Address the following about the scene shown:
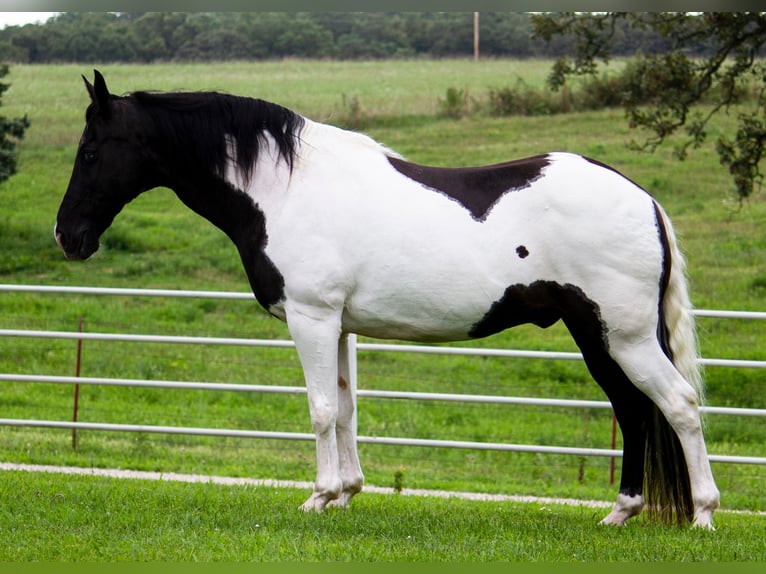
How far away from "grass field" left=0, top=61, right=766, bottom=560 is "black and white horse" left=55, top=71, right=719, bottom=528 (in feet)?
2.54

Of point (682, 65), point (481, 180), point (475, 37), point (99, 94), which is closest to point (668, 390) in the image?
point (481, 180)

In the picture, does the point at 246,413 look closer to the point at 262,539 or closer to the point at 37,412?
the point at 37,412

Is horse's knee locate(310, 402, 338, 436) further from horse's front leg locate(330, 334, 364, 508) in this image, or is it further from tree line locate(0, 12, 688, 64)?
tree line locate(0, 12, 688, 64)

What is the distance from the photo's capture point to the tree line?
67.2 feet

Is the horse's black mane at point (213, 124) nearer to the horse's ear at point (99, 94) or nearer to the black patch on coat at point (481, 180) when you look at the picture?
the horse's ear at point (99, 94)

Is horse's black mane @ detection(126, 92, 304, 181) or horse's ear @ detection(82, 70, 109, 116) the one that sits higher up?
horse's ear @ detection(82, 70, 109, 116)

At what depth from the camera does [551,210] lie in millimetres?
5367

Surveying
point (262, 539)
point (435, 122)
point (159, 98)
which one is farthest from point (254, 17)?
point (262, 539)

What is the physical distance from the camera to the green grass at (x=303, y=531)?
4.76 m

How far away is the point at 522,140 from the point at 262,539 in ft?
62.4

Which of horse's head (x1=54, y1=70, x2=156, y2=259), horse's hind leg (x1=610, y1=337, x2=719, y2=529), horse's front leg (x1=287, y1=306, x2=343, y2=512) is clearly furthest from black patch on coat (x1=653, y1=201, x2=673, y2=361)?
horse's head (x1=54, y1=70, x2=156, y2=259)

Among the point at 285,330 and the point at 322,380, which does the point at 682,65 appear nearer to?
the point at 285,330

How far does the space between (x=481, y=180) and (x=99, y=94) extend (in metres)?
2.19

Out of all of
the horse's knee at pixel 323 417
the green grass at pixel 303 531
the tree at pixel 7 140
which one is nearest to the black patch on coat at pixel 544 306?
the horse's knee at pixel 323 417
